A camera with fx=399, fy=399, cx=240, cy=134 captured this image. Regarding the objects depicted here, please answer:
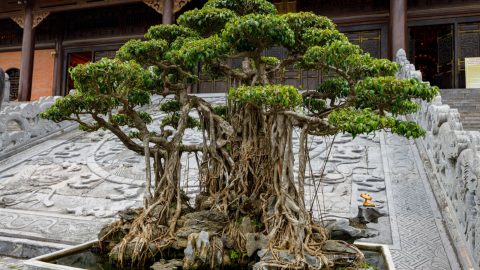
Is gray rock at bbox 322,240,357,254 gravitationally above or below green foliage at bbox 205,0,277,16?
below

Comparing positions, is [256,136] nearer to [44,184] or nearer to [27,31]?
[44,184]

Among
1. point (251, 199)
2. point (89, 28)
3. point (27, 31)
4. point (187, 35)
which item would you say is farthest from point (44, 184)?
point (89, 28)

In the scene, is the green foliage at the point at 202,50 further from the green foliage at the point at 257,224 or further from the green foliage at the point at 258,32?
the green foliage at the point at 257,224

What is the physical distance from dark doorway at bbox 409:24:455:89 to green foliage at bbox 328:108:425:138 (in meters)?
9.52

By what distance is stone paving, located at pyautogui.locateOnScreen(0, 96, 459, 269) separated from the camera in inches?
143

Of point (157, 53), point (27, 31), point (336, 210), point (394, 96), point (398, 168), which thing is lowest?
point (336, 210)

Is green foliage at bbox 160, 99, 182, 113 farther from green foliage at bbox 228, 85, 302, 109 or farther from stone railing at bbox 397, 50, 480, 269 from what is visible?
stone railing at bbox 397, 50, 480, 269

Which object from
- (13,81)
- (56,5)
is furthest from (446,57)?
(13,81)

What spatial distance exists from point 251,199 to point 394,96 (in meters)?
1.20

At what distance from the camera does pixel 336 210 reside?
164 inches

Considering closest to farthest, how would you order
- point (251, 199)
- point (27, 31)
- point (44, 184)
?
point (251, 199) < point (44, 184) < point (27, 31)

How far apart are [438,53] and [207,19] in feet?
34.0

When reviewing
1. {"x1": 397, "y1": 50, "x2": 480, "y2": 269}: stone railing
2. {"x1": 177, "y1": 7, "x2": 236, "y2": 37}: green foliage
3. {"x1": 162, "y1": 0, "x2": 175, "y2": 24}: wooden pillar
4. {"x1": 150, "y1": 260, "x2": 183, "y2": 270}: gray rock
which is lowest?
{"x1": 150, "y1": 260, "x2": 183, "y2": 270}: gray rock

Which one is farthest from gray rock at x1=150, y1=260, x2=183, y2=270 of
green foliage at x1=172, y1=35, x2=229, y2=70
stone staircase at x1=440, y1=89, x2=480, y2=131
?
stone staircase at x1=440, y1=89, x2=480, y2=131
